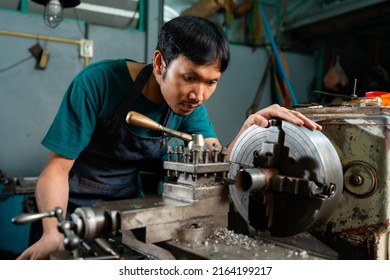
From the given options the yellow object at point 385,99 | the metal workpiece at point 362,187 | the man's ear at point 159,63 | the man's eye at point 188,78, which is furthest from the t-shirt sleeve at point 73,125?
the yellow object at point 385,99

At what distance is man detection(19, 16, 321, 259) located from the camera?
1.03m

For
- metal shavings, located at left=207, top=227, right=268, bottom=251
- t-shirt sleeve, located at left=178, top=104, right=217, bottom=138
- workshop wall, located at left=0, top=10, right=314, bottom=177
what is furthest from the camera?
workshop wall, located at left=0, top=10, right=314, bottom=177

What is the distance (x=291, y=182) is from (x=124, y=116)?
0.65 m

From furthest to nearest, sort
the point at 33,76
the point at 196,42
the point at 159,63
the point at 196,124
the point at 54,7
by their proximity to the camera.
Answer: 1. the point at 33,76
2. the point at 54,7
3. the point at 196,124
4. the point at 159,63
5. the point at 196,42

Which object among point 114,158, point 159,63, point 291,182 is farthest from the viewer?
point 114,158

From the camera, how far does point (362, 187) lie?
90 centimetres

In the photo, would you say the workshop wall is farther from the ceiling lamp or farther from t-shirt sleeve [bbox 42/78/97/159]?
t-shirt sleeve [bbox 42/78/97/159]

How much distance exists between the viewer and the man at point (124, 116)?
3.37 ft

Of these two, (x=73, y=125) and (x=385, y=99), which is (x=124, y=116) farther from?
(x=385, y=99)

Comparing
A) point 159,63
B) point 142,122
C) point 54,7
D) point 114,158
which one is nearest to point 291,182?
point 142,122

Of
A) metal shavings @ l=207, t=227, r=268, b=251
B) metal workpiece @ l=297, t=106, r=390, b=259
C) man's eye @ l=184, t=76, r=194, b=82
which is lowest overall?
metal shavings @ l=207, t=227, r=268, b=251

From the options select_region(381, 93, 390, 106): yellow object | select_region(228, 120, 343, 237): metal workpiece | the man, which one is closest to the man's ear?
the man
